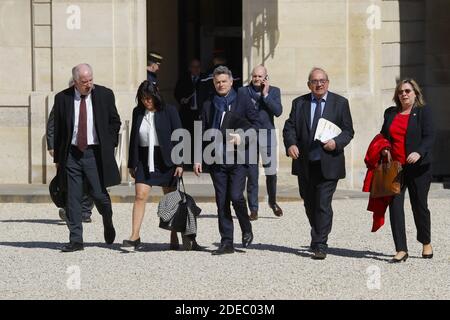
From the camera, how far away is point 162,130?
48.8ft

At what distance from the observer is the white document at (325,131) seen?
47.5ft

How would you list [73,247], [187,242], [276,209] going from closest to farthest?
1. [73,247]
2. [187,242]
3. [276,209]

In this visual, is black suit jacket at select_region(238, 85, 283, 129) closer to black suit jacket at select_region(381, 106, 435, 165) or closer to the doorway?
black suit jacket at select_region(381, 106, 435, 165)

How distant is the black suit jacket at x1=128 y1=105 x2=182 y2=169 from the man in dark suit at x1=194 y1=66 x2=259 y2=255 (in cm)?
29

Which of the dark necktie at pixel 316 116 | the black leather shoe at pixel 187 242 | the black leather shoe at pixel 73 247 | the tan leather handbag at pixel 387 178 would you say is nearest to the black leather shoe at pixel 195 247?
the black leather shoe at pixel 187 242

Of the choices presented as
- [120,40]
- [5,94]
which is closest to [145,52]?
[120,40]

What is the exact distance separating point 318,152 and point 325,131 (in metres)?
0.20

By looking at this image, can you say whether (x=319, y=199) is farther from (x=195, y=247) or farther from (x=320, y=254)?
(x=195, y=247)

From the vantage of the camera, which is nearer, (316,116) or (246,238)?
(316,116)

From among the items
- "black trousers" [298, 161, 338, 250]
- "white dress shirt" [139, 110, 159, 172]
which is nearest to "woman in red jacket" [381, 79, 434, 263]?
"black trousers" [298, 161, 338, 250]

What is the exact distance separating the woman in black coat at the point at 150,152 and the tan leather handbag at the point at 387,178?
1827mm

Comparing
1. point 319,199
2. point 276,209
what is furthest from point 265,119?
point 319,199

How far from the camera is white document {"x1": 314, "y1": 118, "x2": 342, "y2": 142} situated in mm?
14484
